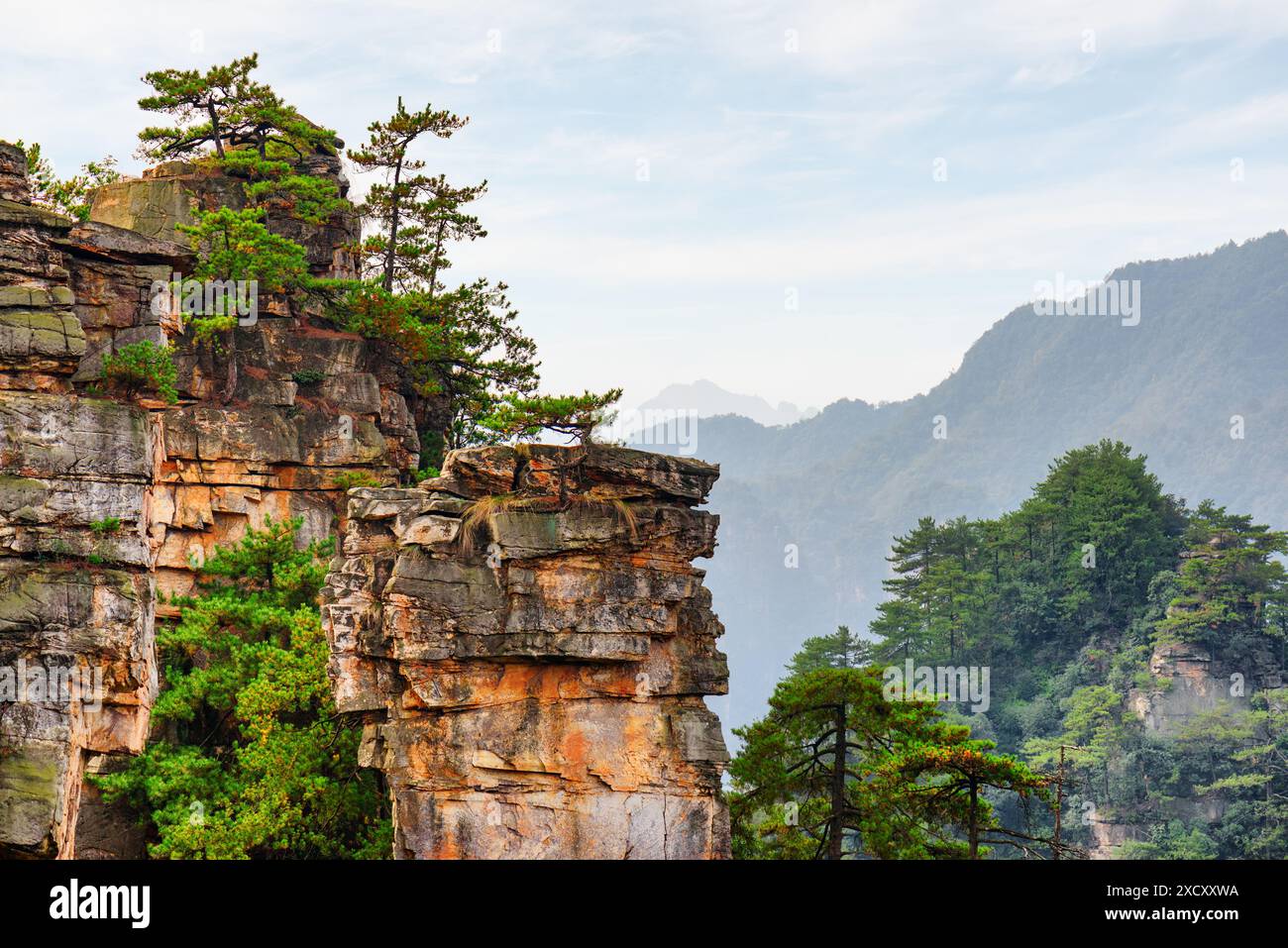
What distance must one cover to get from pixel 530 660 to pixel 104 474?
866 cm

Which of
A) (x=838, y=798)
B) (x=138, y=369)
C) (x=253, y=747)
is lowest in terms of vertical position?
(x=838, y=798)

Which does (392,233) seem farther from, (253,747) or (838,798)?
(838,798)

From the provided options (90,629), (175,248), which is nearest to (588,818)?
(90,629)

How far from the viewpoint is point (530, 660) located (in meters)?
25.8

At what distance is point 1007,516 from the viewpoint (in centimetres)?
7462

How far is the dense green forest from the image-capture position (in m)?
56.9

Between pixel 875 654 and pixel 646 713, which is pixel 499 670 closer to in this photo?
pixel 646 713

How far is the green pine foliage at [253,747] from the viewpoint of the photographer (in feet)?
84.1

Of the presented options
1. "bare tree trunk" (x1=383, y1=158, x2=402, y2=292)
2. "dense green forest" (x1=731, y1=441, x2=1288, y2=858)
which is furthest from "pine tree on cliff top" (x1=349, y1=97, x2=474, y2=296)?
"dense green forest" (x1=731, y1=441, x2=1288, y2=858)

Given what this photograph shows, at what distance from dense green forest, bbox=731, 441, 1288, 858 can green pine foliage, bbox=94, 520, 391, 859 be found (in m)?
23.5

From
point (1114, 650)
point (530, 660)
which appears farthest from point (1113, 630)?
point (530, 660)

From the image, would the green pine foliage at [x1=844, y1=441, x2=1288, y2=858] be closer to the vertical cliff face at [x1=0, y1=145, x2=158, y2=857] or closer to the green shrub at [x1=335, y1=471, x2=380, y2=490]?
the green shrub at [x1=335, y1=471, x2=380, y2=490]

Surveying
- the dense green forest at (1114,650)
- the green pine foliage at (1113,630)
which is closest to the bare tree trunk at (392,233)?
the dense green forest at (1114,650)

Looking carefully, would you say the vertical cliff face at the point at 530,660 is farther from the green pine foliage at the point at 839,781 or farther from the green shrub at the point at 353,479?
the green shrub at the point at 353,479
